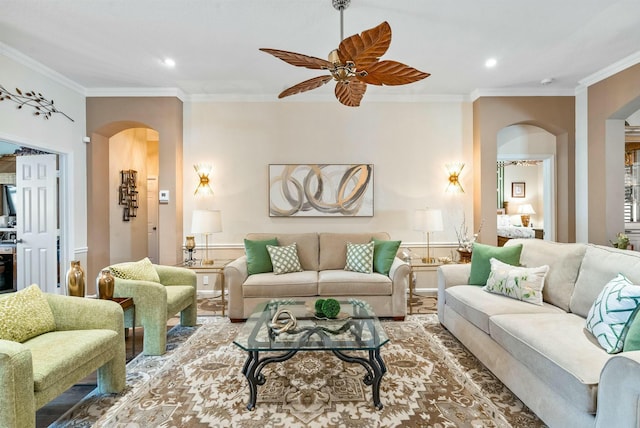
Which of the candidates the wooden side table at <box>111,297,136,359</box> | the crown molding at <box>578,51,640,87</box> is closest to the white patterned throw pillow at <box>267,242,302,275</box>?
the wooden side table at <box>111,297,136,359</box>

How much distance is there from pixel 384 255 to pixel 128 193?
4.72 metres

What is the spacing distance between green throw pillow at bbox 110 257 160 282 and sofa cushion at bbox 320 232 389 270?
1.96 meters

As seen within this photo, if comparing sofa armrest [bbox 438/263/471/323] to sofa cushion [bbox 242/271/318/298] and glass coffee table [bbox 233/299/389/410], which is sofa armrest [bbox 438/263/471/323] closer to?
glass coffee table [bbox 233/299/389/410]

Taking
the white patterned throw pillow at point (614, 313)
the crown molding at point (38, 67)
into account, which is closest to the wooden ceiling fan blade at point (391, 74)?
the white patterned throw pillow at point (614, 313)

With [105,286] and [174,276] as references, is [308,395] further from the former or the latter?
[174,276]

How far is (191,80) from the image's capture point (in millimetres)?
4129

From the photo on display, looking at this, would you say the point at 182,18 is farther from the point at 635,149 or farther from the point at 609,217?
the point at 635,149

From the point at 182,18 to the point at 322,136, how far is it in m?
2.30

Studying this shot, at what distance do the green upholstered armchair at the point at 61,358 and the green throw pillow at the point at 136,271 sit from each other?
67 cm

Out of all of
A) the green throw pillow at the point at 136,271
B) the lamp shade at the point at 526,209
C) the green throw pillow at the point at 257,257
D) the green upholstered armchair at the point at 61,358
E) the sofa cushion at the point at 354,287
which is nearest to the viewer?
the green upholstered armchair at the point at 61,358

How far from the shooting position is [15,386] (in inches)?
59.0

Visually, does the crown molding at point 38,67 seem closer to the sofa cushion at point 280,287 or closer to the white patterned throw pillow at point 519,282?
the sofa cushion at point 280,287

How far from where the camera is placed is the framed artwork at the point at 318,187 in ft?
15.0

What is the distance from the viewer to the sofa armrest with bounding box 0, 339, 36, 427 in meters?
1.47
